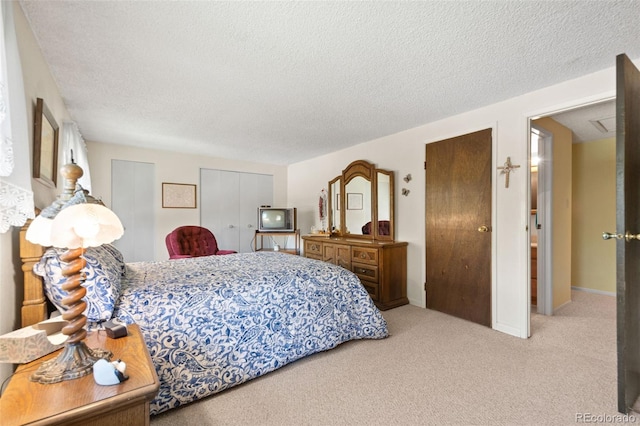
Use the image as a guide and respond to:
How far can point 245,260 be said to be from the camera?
9.33ft

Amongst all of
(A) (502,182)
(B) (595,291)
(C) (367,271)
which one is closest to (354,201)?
(C) (367,271)

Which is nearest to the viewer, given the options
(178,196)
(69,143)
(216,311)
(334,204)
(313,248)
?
(216,311)

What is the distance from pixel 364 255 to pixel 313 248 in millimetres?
1082

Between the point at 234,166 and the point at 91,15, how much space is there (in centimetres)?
408

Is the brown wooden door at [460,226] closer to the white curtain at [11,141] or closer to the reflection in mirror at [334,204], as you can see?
the reflection in mirror at [334,204]

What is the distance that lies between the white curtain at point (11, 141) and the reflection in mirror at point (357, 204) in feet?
11.8

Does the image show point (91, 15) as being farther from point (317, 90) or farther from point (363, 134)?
point (363, 134)

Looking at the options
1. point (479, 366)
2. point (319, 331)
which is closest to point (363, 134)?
point (319, 331)

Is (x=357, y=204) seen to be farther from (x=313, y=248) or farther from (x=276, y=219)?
(x=276, y=219)

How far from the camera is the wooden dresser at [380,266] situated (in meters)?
3.52

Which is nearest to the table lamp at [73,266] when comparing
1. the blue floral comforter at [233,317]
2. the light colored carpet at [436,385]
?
the blue floral comforter at [233,317]

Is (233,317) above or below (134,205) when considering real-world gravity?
below

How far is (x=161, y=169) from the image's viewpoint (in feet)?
16.0

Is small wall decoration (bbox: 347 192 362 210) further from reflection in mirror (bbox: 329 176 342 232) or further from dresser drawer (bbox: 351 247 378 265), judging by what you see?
dresser drawer (bbox: 351 247 378 265)
